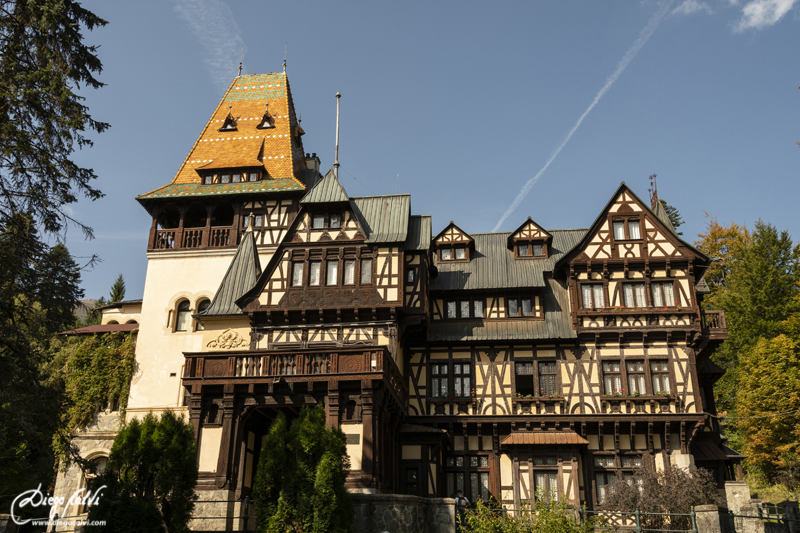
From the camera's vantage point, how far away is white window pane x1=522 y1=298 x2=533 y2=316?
28391 millimetres

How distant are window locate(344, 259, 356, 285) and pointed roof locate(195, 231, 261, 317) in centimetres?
448

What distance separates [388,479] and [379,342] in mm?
4961

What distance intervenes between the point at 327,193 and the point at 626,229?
1271cm

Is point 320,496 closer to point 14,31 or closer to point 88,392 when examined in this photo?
point 14,31

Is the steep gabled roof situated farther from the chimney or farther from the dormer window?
the chimney

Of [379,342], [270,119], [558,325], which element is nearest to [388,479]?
[379,342]

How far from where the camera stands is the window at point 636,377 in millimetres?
26297

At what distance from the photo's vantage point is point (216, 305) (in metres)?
27.2

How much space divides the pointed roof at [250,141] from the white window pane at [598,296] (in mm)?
14145

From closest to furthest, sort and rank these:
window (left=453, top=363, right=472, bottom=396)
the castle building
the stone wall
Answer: the stone wall
the castle building
window (left=453, top=363, right=472, bottom=396)

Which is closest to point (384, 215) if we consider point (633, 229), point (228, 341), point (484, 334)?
point (484, 334)

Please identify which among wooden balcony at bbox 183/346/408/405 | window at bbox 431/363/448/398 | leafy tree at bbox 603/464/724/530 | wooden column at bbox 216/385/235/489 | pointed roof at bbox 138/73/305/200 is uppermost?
pointed roof at bbox 138/73/305/200

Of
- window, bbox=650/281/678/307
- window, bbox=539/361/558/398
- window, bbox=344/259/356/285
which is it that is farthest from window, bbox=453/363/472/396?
window, bbox=650/281/678/307

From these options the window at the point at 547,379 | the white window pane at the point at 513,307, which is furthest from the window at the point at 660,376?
the white window pane at the point at 513,307
